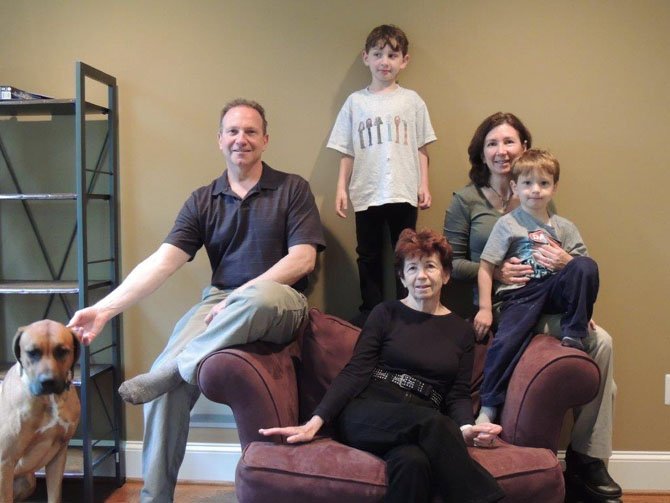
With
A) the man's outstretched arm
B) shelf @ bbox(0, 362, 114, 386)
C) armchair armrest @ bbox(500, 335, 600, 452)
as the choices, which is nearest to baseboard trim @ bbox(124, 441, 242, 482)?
shelf @ bbox(0, 362, 114, 386)

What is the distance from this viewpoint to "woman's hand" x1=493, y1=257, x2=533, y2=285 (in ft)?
7.00

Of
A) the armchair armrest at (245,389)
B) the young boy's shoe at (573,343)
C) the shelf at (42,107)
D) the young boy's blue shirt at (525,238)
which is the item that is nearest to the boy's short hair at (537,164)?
the young boy's blue shirt at (525,238)

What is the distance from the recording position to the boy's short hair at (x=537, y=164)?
2094 millimetres

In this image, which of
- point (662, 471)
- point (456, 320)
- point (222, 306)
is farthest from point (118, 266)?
point (662, 471)

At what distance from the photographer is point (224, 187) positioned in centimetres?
238

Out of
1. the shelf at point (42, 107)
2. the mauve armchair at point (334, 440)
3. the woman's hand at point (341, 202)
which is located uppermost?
the shelf at point (42, 107)

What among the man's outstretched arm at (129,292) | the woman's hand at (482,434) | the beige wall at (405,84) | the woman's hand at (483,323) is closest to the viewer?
the woman's hand at (482,434)

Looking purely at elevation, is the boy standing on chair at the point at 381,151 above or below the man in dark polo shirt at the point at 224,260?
above

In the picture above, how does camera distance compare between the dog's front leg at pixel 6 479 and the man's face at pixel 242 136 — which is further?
the man's face at pixel 242 136

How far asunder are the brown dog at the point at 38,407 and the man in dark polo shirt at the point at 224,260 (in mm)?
121

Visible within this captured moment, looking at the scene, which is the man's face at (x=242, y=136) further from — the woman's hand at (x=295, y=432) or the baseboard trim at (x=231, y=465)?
the baseboard trim at (x=231, y=465)

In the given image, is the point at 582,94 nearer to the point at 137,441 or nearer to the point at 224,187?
the point at 224,187

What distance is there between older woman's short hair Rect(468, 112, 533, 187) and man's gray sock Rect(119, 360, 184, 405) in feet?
4.67

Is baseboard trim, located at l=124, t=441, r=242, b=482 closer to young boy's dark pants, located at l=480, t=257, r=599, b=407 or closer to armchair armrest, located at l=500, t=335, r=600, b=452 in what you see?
young boy's dark pants, located at l=480, t=257, r=599, b=407
